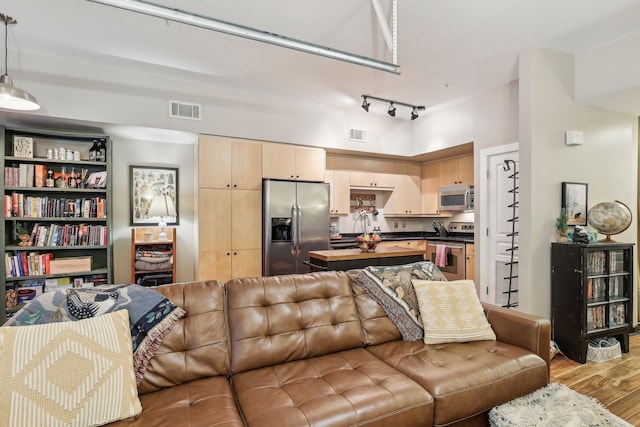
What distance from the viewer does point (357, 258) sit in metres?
3.73

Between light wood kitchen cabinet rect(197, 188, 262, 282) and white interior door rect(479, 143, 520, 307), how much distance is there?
120 inches

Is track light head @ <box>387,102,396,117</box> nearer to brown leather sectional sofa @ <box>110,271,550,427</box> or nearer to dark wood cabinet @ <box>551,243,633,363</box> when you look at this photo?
dark wood cabinet @ <box>551,243,633,363</box>

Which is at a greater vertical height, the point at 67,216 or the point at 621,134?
the point at 621,134

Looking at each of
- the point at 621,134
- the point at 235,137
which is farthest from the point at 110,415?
the point at 621,134

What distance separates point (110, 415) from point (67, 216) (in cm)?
322

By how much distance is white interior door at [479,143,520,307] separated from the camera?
404 cm

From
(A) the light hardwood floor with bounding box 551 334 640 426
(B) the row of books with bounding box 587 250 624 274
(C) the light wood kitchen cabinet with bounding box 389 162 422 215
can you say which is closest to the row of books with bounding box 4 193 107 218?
(C) the light wood kitchen cabinet with bounding box 389 162 422 215

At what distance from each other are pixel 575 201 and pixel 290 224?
324 cm

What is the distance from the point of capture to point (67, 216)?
3672 mm

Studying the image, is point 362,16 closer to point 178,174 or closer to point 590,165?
point 590,165

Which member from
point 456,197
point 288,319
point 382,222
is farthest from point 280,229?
point 456,197

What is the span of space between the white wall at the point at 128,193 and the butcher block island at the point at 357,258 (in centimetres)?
195

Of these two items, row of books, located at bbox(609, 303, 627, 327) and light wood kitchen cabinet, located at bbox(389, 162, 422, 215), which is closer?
row of books, located at bbox(609, 303, 627, 327)

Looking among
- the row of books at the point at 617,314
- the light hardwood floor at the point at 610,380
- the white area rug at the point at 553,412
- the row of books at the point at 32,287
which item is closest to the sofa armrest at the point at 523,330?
the white area rug at the point at 553,412
